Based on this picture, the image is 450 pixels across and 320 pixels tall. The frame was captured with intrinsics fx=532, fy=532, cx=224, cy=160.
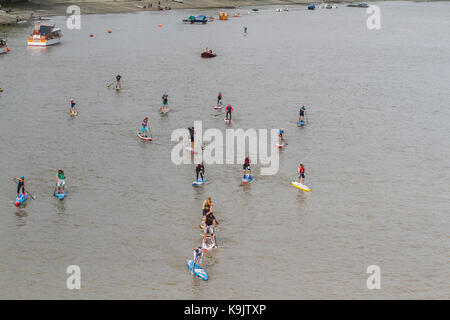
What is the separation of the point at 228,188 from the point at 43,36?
76.2m

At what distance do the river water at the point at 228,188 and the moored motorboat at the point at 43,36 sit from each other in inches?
588

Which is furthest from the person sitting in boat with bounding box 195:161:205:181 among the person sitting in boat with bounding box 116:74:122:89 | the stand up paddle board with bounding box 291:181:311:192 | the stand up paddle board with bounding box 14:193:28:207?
the person sitting in boat with bounding box 116:74:122:89

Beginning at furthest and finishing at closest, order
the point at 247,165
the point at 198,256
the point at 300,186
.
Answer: the point at 247,165 < the point at 300,186 < the point at 198,256

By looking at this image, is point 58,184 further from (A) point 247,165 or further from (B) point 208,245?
(A) point 247,165

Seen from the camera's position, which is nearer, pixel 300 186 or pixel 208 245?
pixel 208 245

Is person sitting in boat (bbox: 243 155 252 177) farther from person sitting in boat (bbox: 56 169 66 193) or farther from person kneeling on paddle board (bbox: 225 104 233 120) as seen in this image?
person kneeling on paddle board (bbox: 225 104 233 120)

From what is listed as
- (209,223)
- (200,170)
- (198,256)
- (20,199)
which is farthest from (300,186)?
(20,199)

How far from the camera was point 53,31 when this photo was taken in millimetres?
103562

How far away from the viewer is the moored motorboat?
99688mm

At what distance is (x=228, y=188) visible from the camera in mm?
36906

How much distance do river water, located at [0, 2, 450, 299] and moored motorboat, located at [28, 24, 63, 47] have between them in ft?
49.0

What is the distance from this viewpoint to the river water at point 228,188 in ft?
84.7

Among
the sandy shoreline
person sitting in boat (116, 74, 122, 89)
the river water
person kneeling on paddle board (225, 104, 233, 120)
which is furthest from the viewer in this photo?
the sandy shoreline
